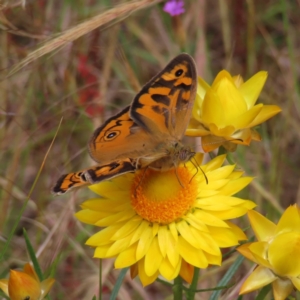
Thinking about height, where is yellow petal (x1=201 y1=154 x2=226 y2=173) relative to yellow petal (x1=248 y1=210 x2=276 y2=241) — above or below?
above

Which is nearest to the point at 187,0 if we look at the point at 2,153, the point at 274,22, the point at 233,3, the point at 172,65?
the point at 233,3

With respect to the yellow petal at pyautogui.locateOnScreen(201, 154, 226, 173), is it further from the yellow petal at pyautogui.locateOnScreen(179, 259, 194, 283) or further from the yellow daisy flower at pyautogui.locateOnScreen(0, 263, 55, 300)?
the yellow daisy flower at pyautogui.locateOnScreen(0, 263, 55, 300)

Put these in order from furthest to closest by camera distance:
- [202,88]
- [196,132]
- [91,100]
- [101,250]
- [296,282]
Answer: [91,100] → [202,88] → [196,132] → [101,250] → [296,282]

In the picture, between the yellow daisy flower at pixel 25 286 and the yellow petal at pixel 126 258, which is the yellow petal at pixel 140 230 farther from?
the yellow daisy flower at pixel 25 286

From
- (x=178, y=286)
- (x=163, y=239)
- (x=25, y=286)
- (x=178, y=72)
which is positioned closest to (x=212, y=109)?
(x=178, y=72)

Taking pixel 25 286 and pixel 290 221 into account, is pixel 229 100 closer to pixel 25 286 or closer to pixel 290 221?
pixel 290 221

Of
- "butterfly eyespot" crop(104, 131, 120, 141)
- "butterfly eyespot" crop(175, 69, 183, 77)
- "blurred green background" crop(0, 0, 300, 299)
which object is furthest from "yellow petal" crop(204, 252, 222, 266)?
"blurred green background" crop(0, 0, 300, 299)

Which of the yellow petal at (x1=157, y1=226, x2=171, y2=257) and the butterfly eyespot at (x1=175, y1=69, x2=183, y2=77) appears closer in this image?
the yellow petal at (x1=157, y1=226, x2=171, y2=257)
